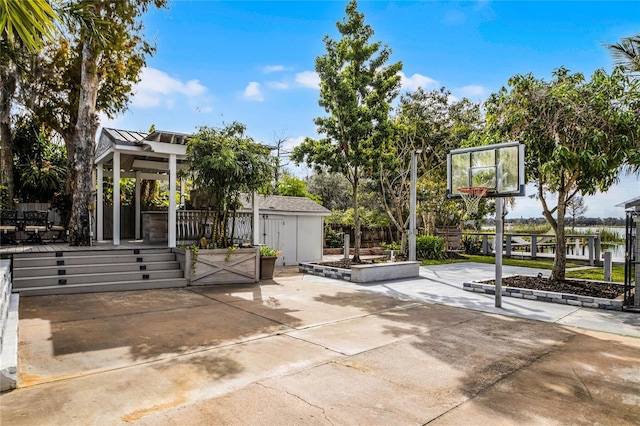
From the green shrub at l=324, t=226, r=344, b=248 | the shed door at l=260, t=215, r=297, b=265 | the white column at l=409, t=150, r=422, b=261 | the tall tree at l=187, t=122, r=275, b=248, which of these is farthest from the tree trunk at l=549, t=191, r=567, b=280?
the green shrub at l=324, t=226, r=344, b=248

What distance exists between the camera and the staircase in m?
8.15

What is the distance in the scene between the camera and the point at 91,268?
9008mm

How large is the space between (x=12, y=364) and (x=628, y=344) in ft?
24.7

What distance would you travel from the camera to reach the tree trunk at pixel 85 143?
11.0 m

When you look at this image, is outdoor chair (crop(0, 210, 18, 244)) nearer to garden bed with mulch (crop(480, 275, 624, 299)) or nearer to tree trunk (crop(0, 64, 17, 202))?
tree trunk (crop(0, 64, 17, 202))

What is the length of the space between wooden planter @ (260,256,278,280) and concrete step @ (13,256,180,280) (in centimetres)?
223

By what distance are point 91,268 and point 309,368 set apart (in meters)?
7.05

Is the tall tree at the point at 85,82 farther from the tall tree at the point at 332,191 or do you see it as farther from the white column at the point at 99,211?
the tall tree at the point at 332,191

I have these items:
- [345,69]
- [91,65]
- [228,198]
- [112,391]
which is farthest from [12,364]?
[345,69]

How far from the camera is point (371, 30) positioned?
11953 millimetres

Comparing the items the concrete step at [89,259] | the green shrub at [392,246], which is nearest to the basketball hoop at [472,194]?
the concrete step at [89,259]

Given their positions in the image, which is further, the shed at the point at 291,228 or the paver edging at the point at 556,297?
the shed at the point at 291,228

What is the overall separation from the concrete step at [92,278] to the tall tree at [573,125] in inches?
353

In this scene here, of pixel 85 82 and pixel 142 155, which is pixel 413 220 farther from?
pixel 85 82
